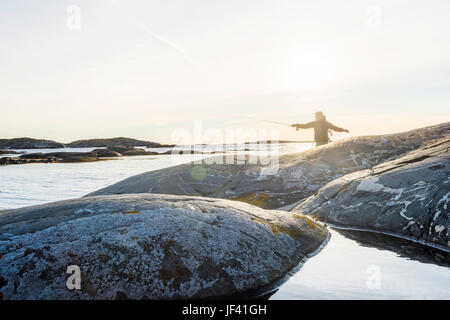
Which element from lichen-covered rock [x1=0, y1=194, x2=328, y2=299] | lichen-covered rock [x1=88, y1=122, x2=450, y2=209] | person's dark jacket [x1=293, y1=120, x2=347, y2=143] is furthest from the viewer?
person's dark jacket [x1=293, y1=120, x2=347, y2=143]

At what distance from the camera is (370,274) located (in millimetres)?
2537

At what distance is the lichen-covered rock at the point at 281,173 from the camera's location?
623 cm

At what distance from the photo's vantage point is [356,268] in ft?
8.79

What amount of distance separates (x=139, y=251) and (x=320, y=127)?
866 cm

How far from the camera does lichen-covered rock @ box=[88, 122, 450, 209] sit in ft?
20.4

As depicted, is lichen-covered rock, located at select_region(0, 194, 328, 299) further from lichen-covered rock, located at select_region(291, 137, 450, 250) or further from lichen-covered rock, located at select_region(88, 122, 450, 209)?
lichen-covered rock, located at select_region(88, 122, 450, 209)

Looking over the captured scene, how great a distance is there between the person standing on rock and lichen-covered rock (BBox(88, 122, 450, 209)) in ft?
9.01

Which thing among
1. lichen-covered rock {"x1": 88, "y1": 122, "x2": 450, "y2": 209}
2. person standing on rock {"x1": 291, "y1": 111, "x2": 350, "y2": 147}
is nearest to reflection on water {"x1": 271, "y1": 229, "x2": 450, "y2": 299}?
lichen-covered rock {"x1": 88, "y1": 122, "x2": 450, "y2": 209}

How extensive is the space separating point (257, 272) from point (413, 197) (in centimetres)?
254

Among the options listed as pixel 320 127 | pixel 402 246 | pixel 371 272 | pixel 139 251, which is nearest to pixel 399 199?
pixel 402 246

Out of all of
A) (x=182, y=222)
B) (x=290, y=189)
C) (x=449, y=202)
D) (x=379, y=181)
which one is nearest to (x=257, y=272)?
(x=182, y=222)

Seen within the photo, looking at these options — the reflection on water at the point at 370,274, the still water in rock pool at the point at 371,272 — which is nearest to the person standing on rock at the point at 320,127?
the still water in rock pool at the point at 371,272

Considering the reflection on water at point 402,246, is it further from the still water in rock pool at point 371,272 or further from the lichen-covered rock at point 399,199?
the lichen-covered rock at point 399,199

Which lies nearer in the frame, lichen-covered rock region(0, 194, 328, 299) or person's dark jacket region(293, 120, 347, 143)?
lichen-covered rock region(0, 194, 328, 299)
